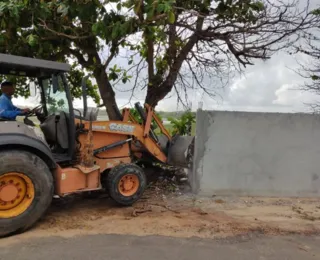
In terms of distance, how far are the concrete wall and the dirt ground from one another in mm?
269

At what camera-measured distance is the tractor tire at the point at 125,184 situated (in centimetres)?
630

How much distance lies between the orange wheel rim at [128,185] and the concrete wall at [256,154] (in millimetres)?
1385

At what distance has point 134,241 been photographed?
196 inches

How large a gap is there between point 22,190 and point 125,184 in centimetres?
177

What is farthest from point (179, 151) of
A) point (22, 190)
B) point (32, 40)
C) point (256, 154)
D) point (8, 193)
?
point (8, 193)

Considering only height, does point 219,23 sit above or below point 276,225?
above

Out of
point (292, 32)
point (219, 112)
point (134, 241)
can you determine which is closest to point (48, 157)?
point (134, 241)

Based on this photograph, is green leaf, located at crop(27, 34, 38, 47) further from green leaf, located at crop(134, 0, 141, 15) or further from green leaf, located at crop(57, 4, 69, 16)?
green leaf, located at crop(134, 0, 141, 15)

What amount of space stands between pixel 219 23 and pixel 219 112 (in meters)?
2.43

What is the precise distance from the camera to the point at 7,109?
5758 mm

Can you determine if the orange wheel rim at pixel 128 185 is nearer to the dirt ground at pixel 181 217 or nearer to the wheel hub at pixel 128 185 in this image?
the wheel hub at pixel 128 185

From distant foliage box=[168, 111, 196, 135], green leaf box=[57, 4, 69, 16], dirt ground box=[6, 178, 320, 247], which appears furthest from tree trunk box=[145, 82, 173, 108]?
green leaf box=[57, 4, 69, 16]

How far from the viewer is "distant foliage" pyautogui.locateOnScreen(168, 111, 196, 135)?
9766 millimetres

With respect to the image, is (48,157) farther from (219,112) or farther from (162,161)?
(219,112)
